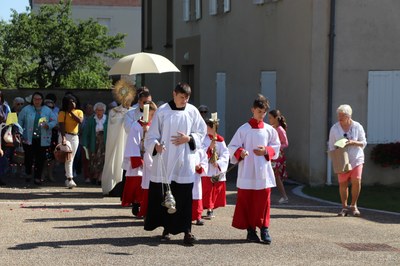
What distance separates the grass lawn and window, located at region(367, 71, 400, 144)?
1.13 m

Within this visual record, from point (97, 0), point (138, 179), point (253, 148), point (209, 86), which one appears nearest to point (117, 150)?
point (138, 179)

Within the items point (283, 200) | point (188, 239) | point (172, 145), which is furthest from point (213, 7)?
point (188, 239)

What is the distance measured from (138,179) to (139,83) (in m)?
25.4

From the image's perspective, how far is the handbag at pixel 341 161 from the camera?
13.3m

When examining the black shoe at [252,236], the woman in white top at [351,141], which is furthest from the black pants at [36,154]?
the black shoe at [252,236]

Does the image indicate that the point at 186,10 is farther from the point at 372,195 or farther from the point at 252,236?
the point at 252,236

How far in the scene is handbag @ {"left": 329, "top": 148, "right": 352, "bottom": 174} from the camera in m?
13.3

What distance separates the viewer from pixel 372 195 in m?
17.1

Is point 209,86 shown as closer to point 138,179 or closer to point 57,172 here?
point 57,172

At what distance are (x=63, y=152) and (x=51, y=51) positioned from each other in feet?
82.9

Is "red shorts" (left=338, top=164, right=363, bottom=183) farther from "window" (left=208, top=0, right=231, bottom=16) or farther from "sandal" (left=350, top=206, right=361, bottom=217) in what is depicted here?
"window" (left=208, top=0, right=231, bottom=16)

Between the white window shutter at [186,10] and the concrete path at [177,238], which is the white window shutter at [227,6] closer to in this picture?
the white window shutter at [186,10]

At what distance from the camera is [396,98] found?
1872cm

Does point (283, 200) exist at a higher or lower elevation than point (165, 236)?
lower
